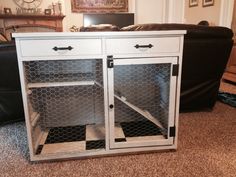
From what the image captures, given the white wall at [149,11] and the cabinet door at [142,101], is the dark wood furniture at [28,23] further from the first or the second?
the cabinet door at [142,101]

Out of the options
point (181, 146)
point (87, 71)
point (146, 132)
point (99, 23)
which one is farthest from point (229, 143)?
point (99, 23)

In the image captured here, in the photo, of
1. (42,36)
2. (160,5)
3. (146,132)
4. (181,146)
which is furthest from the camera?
(160,5)

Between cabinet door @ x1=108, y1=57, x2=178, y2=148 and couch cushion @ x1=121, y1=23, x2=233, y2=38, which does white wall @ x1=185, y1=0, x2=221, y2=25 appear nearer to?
couch cushion @ x1=121, y1=23, x2=233, y2=38

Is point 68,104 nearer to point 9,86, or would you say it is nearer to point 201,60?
point 9,86

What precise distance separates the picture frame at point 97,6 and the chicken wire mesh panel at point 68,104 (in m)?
4.31

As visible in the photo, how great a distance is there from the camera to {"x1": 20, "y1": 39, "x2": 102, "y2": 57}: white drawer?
1157 millimetres

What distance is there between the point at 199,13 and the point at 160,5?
1503mm

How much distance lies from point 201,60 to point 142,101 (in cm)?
65

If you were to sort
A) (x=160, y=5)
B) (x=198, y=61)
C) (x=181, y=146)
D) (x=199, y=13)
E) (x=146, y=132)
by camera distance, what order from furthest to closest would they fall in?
1. (x=160, y=5)
2. (x=199, y=13)
3. (x=198, y=61)
4. (x=146, y=132)
5. (x=181, y=146)

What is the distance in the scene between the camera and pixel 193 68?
1917 mm

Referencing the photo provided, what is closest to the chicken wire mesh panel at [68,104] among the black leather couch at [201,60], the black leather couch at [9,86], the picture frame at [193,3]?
the black leather couch at [9,86]

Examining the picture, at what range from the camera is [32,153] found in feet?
4.26

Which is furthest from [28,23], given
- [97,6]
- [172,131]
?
[172,131]

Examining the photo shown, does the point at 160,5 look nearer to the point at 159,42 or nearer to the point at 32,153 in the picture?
the point at 159,42
